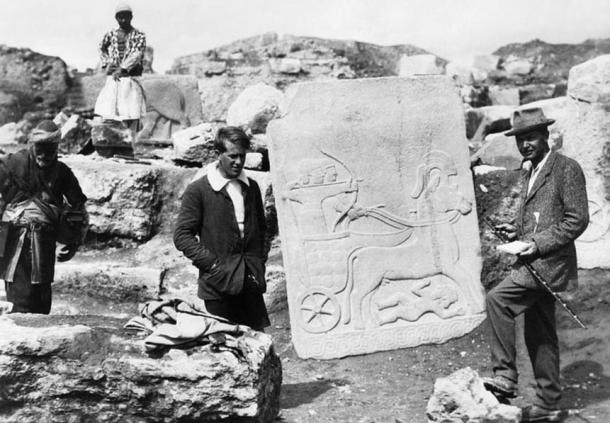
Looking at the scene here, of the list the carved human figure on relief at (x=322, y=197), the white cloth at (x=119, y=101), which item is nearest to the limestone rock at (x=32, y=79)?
the white cloth at (x=119, y=101)

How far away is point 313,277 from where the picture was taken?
20.0ft

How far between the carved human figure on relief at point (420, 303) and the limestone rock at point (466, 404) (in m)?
1.56

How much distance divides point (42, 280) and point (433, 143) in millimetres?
3075

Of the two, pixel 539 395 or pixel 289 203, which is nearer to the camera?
pixel 539 395

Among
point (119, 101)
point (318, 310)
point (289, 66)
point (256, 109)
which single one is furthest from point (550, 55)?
point (318, 310)

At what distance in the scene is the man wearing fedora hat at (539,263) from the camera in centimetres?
462

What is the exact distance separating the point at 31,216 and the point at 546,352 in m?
3.25

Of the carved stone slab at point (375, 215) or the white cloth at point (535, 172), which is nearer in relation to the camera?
the white cloth at point (535, 172)

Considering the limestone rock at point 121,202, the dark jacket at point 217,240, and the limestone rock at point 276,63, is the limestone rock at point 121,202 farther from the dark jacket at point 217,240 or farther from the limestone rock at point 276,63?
the limestone rock at point 276,63

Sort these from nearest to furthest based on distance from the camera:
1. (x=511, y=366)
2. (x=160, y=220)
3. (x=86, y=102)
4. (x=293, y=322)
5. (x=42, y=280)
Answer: (x=511, y=366), (x=42, y=280), (x=293, y=322), (x=160, y=220), (x=86, y=102)

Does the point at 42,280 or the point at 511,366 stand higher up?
the point at 42,280

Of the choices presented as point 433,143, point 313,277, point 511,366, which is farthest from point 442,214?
point 511,366

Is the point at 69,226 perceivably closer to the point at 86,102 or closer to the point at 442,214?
the point at 442,214

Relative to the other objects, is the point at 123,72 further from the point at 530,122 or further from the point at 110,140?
the point at 530,122
